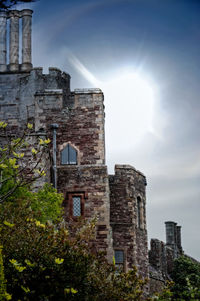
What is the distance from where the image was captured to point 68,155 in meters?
32.3

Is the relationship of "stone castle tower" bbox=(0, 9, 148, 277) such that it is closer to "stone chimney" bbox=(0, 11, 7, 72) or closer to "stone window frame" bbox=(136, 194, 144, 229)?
"stone window frame" bbox=(136, 194, 144, 229)

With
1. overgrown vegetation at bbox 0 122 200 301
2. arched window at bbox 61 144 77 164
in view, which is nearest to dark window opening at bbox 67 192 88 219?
arched window at bbox 61 144 77 164

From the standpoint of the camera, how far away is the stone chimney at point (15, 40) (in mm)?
39250

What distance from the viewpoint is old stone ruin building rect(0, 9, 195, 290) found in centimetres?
3106

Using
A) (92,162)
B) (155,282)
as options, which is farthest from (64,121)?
(155,282)

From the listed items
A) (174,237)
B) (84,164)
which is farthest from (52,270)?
(174,237)

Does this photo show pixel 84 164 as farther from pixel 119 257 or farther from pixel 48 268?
pixel 48 268

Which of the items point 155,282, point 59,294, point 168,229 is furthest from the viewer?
point 168,229

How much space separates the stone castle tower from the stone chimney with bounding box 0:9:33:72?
305 cm

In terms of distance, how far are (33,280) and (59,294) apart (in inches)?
34.1

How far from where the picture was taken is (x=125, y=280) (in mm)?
19547

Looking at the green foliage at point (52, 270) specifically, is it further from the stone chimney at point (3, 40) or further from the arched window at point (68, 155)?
the stone chimney at point (3, 40)

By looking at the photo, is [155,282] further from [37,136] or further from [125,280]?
[125,280]

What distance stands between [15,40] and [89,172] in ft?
41.3
